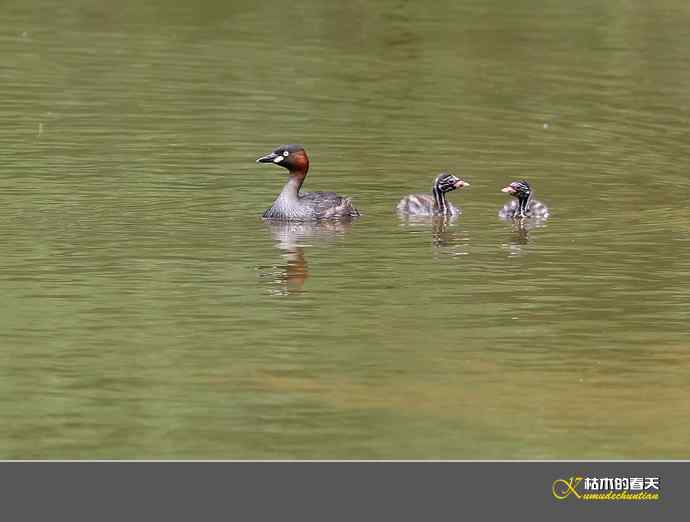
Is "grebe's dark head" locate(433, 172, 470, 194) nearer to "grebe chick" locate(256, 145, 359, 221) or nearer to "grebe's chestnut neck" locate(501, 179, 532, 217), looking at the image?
"grebe's chestnut neck" locate(501, 179, 532, 217)

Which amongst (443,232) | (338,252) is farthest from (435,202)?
(338,252)

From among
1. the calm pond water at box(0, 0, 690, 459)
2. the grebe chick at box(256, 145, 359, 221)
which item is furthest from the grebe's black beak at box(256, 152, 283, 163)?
the calm pond water at box(0, 0, 690, 459)

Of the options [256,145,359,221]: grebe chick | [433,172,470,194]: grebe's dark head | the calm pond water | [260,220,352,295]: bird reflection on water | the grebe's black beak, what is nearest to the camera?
the calm pond water

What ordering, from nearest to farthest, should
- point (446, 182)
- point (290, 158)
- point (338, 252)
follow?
point (338, 252)
point (446, 182)
point (290, 158)

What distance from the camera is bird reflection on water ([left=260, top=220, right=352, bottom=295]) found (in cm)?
1689

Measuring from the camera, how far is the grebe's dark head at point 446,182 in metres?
21.1

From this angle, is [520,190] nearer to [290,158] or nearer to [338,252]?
[290,158]

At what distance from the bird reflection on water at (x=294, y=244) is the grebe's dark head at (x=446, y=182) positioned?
4.08ft

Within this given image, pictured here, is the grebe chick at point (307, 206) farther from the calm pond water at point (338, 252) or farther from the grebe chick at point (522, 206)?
the grebe chick at point (522, 206)

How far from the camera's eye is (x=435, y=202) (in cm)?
2097

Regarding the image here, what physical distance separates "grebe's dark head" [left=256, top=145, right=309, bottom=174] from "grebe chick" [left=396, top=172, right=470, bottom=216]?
3.79 feet

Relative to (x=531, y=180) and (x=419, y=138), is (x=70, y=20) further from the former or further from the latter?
(x=531, y=180)

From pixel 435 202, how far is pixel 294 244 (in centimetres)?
228

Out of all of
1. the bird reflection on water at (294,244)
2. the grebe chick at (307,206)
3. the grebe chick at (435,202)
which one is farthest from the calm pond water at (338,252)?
the grebe chick at (435,202)
